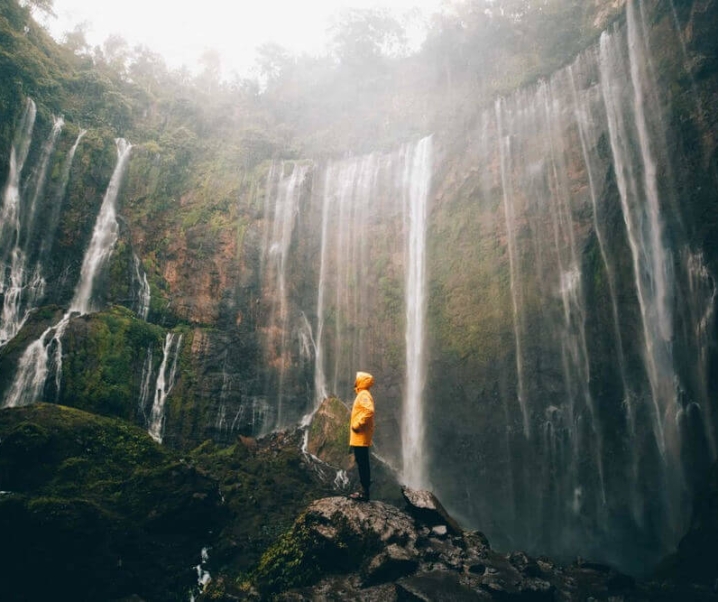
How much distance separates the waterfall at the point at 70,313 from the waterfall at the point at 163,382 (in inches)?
112

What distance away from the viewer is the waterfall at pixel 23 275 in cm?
1482

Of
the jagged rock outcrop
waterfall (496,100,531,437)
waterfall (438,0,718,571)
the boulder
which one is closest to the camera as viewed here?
the jagged rock outcrop

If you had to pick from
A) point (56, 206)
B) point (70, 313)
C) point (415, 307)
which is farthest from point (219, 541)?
point (56, 206)

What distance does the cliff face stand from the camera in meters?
11.0

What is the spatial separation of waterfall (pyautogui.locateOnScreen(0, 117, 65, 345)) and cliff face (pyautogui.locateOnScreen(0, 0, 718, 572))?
13 centimetres

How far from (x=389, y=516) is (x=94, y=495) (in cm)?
543

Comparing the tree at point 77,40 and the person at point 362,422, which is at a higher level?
the tree at point 77,40

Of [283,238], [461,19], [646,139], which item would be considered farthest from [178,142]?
[646,139]

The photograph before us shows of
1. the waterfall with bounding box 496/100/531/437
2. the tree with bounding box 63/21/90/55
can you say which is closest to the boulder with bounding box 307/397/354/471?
the waterfall with bounding box 496/100/531/437

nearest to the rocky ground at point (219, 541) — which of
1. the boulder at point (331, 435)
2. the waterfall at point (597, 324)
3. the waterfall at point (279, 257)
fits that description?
the waterfall at point (597, 324)

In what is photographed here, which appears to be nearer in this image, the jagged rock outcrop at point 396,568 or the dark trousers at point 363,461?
the jagged rock outcrop at point 396,568

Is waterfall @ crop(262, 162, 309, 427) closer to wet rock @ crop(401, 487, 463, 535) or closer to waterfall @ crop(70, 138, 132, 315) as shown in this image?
waterfall @ crop(70, 138, 132, 315)

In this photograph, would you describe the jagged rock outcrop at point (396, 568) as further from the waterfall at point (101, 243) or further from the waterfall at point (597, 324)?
the waterfall at point (101, 243)

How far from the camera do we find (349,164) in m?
19.2
